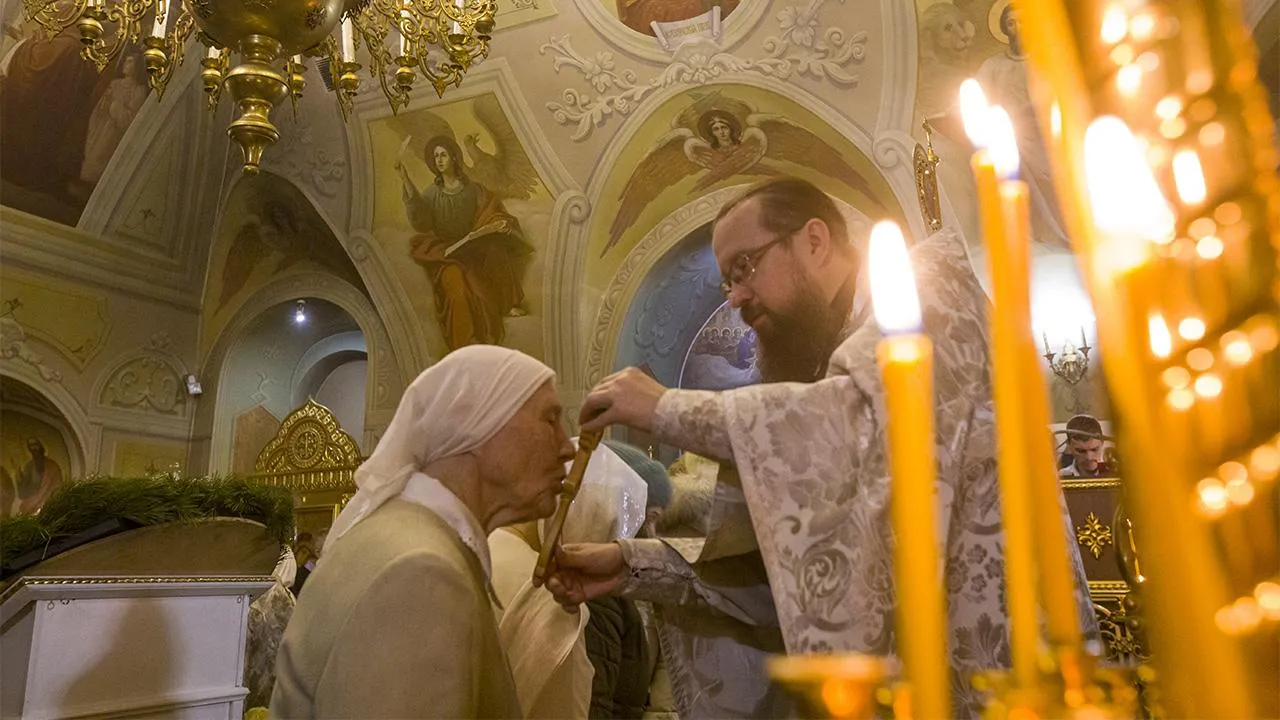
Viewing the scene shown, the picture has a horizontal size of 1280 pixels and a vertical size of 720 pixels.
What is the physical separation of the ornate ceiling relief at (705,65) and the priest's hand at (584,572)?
23.1ft

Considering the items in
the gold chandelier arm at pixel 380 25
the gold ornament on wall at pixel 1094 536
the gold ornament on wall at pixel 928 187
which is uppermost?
the gold chandelier arm at pixel 380 25

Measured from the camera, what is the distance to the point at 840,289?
2.31 meters

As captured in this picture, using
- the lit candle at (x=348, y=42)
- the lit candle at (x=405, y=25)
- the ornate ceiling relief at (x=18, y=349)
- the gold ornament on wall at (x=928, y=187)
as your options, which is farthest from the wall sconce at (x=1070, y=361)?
the ornate ceiling relief at (x=18, y=349)

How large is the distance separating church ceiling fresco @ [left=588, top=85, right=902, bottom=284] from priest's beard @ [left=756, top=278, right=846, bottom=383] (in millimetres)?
6800

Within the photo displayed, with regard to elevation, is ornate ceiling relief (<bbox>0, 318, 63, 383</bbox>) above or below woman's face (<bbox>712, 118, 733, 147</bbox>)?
below

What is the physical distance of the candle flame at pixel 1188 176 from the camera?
0.52 metres

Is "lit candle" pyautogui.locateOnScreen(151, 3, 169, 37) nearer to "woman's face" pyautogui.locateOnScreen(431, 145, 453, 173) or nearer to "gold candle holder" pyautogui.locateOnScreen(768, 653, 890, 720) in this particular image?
"woman's face" pyautogui.locateOnScreen(431, 145, 453, 173)

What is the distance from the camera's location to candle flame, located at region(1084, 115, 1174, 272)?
19.3 inches

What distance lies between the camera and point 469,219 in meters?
10.5

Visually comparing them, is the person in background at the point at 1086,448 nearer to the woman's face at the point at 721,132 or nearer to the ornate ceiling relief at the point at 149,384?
the woman's face at the point at 721,132

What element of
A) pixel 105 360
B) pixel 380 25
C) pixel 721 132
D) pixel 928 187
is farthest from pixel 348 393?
pixel 928 187

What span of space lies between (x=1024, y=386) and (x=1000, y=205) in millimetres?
121

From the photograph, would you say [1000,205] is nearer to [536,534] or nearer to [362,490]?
[362,490]

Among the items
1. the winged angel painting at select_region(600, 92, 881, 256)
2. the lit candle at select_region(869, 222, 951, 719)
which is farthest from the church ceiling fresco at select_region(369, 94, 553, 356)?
the lit candle at select_region(869, 222, 951, 719)
